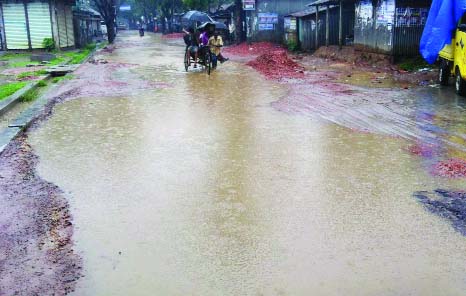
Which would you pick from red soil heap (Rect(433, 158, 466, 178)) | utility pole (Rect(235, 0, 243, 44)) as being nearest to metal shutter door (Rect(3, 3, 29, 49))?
utility pole (Rect(235, 0, 243, 44))

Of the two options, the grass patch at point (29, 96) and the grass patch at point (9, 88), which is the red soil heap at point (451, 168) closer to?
the grass patch at point (29, 96)

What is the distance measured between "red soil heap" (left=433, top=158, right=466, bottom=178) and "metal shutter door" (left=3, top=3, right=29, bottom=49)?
98.1ft

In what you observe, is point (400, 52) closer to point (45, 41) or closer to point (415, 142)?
point (415, 142)

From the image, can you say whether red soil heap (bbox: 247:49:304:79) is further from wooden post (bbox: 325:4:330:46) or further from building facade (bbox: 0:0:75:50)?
building facade (bbox: 0:0:75:50)

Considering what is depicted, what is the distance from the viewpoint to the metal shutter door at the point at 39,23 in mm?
31734

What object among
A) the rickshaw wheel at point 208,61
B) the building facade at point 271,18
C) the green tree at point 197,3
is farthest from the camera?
the green tree at point 197,3

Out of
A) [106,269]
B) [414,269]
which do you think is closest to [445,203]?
[414,269]

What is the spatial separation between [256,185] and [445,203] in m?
2.13

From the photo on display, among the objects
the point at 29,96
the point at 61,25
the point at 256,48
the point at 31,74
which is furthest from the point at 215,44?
the point at 61,25

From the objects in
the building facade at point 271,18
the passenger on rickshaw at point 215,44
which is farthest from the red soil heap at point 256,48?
the passenger on rickshaw at point 215,44

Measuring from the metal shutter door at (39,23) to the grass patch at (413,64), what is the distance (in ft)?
73.3

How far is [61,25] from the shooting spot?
3369 centimetres

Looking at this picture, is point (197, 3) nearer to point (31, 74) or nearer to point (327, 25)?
point (327, 25)

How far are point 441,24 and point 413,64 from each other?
17.9 ft
